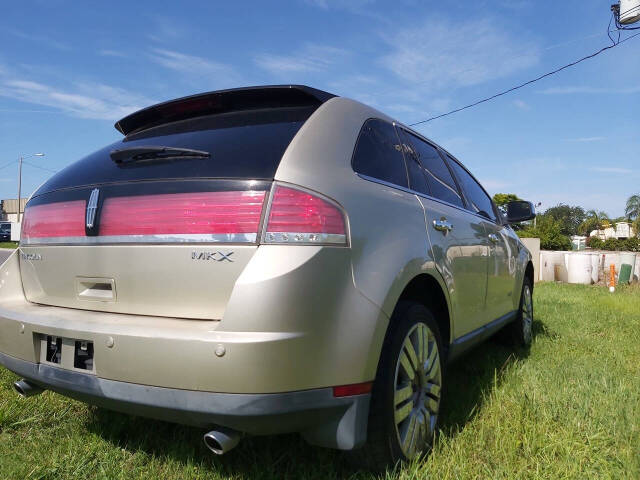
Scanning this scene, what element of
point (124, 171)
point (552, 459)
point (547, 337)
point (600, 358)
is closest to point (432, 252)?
point (552, 459)

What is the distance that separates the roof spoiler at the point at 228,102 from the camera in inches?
84.0

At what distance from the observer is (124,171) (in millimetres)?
2020

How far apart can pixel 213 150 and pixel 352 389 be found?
103 centimetres

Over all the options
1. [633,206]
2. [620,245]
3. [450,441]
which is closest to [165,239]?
[450,441]

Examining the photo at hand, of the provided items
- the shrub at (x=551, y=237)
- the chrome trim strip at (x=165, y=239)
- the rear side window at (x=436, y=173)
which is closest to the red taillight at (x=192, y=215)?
the chrome trim strip at (x=165, y=239)

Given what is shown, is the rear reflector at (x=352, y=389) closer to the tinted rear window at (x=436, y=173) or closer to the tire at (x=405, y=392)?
the tire at (x=405, y=392)

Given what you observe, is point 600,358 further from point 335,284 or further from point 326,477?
point 335,284

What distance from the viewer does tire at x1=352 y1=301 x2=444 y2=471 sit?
1.91 metres

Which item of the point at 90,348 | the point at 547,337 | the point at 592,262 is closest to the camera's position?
the point at 90,348

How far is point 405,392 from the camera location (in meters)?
2.08

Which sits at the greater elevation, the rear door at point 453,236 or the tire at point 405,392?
the rear door at point 453,236

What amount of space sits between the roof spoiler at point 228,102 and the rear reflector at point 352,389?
1.15 m

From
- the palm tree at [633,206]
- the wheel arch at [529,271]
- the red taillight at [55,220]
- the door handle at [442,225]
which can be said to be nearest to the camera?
the red taillight at [55,220]

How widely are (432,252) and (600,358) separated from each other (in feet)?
8.33
